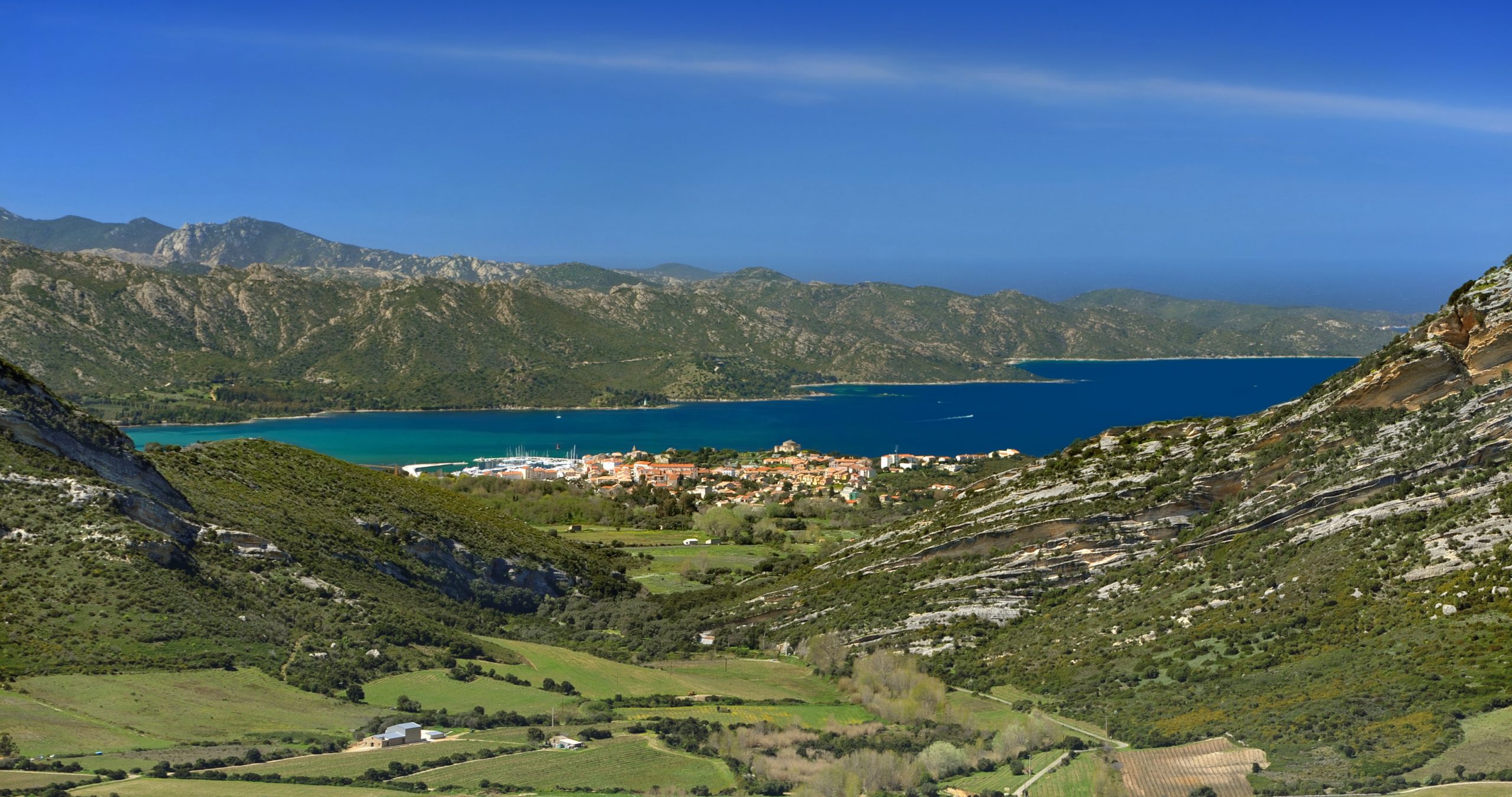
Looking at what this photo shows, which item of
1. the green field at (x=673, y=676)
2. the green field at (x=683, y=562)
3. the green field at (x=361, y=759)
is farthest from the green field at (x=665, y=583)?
the green field at (x=361, y=759)

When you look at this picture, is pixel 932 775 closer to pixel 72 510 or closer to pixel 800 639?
pixel 800 639

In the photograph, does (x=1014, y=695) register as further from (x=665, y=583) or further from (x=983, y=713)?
(x=665, y=583)

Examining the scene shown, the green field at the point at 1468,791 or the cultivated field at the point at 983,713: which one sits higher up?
the green field at the point at 1468,791

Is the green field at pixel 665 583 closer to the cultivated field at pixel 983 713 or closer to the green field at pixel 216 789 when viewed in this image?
the cultivated field at pixel 983 713

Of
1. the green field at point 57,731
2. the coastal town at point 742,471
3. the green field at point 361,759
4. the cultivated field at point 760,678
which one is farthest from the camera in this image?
the coastal town at point 742,471

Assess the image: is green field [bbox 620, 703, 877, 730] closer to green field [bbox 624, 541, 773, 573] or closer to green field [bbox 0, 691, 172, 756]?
green field [bbox 0, 691, 172, 756]

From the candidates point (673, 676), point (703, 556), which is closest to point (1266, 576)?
point (673, 676)
